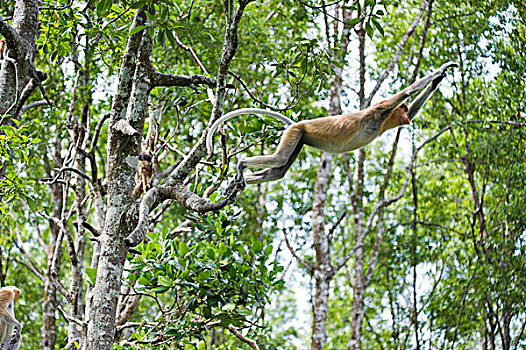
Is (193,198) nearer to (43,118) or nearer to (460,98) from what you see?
(43,118)

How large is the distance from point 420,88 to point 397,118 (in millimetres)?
349

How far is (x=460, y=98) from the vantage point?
906 centimetres

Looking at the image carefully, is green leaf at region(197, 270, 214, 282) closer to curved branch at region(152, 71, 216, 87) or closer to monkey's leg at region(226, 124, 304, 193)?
monkey's leg at region(226, 124, 304, 193)

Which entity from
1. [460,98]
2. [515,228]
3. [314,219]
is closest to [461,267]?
[515,228]

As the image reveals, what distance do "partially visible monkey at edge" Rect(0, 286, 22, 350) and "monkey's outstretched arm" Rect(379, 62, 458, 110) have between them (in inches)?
113

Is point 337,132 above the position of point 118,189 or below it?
above

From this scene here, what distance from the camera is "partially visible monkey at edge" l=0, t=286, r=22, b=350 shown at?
3.65 metres

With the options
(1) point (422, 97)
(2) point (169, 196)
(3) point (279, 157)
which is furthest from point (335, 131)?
(2) point (169, 196)

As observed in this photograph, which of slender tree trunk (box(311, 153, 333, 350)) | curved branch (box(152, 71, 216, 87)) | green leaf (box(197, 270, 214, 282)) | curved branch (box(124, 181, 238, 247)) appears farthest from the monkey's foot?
slender tree trunk (box(311, 153, 333, 350))

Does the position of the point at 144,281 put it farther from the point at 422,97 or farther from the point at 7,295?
the point at 422,97

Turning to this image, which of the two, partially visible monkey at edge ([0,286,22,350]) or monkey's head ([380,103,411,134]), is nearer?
partially visible monkey at edge ([0,286,22,350])

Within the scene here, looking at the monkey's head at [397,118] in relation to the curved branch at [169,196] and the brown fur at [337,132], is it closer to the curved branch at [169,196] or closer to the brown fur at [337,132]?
the brown fur at [337,132]

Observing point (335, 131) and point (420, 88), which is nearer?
point (420, 88)

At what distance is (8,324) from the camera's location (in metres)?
3.69
